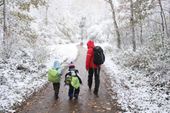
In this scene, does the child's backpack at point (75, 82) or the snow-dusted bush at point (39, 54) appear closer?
the child's backpack at point (75, 82)

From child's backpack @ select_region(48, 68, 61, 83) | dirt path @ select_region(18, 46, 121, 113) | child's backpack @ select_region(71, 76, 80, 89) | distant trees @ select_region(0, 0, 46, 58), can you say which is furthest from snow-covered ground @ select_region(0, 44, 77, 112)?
child's backpack @ select_region(71, 76, 80, 89)

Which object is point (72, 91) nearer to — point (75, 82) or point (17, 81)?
point (75, 82)

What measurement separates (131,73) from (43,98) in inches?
277

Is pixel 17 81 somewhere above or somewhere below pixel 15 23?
below

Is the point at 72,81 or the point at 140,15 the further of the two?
the point at 140,15

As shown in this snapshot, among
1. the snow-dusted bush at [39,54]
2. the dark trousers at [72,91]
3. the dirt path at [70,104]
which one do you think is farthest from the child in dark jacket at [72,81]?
the snow-dusted bush at [39,54]

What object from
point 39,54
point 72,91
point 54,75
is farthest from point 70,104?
point 39,54

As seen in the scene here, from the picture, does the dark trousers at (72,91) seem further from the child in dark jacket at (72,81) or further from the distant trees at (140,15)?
the distant trees at (140,15)

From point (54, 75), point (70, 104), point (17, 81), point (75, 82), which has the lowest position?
point (70, 104)

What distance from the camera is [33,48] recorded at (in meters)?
20.5

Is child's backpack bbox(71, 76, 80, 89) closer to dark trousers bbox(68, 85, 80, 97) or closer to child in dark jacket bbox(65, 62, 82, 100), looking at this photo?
child in dark jacket bbox(65, 62, 82, 100)

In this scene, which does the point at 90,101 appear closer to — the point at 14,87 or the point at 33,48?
the point at 14,87

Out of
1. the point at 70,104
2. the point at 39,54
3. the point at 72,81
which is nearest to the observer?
the point at 70,104

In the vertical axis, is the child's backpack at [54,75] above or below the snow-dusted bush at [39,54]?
below
